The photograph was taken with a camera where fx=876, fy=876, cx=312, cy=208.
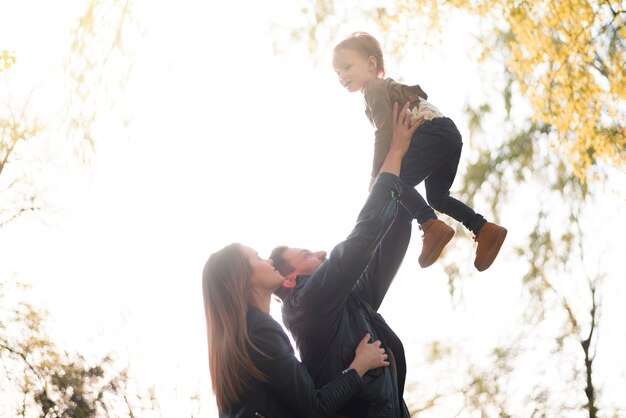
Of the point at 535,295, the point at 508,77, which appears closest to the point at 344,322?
the point at 508,77

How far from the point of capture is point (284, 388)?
2473 millimetres

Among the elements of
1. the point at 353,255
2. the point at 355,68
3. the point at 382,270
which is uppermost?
the point at 355,68

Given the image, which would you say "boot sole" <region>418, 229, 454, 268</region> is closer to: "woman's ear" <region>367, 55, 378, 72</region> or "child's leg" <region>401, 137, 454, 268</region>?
"child's leg" <region>401, 137, 454, 268</region>

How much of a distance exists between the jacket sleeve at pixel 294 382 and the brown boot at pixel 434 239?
0.62 m

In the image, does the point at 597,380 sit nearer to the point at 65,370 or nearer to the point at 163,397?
the point at 163,397

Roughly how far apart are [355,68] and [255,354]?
47.7 inches

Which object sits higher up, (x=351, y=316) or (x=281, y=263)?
(x=281, y=263)

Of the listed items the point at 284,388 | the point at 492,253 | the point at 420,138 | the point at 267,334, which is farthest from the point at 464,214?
the point at 284,388

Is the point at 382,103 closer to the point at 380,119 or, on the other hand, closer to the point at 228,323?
the point at 380,119

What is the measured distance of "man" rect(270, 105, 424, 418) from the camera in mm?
2592

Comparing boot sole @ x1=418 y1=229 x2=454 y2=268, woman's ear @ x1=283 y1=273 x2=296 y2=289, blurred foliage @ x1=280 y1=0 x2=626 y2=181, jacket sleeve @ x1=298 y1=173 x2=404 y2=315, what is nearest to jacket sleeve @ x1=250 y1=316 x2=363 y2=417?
jacket sleeve @ x1=298 y1=173 x2=404 y2=315

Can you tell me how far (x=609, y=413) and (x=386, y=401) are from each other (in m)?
11.1

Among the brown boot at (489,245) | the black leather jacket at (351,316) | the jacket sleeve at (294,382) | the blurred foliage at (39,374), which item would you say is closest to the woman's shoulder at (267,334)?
the jacket sleeve at (294,382)

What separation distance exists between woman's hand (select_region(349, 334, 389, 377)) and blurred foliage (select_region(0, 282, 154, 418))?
32.2 feet
